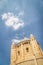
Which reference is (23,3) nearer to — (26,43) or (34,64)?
(34,64)

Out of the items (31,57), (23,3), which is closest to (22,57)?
(31,57)

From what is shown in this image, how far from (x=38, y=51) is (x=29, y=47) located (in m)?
0.69

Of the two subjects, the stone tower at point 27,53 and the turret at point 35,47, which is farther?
the turret at point 35,47

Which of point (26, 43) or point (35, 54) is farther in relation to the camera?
point (26, 43)

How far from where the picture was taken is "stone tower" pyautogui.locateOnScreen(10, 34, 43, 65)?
8.91 metres

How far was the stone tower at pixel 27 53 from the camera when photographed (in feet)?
29.2

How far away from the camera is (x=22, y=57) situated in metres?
9.48

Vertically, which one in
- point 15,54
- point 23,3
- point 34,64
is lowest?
point 34,64

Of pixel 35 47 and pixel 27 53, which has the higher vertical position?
pixel 35 47

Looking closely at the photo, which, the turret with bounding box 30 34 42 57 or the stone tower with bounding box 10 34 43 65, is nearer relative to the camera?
the stone tower with bounding box 10 34 43 65

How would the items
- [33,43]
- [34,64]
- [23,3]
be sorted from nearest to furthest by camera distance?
[23,3] < [34,64] < [33,43]

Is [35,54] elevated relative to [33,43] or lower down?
lower down

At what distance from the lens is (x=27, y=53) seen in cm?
988

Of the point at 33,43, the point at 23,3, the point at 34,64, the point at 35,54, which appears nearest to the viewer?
the point at 23,3
